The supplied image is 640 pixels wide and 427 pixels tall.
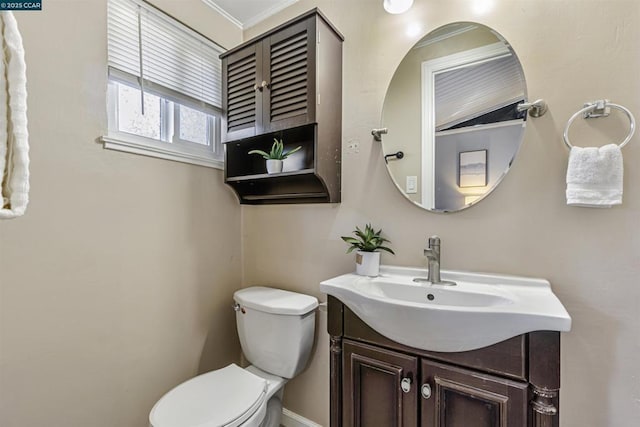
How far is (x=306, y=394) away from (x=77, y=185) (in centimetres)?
147

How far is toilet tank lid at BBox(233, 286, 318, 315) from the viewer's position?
4.53ft

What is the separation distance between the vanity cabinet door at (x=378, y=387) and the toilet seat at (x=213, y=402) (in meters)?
0.39

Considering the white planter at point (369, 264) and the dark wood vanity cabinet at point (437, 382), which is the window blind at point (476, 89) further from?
the dark wood vanity cabinet at point (437, 382)

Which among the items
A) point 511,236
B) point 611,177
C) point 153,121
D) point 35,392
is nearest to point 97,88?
point 153,121

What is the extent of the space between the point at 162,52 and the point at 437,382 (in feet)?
6.05

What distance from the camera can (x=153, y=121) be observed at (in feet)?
4.80

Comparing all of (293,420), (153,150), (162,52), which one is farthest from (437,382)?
(162,52)

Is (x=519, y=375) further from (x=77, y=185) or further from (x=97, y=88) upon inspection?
(x=97, y=88)

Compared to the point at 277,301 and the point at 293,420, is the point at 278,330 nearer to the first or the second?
the point at 277,301

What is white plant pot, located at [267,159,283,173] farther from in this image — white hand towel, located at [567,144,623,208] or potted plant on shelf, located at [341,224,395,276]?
white hand towel, located at [567,144,623,208]

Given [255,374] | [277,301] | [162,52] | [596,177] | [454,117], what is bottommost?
[255,374]

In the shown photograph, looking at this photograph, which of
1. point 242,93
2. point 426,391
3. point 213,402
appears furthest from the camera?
point 242,93

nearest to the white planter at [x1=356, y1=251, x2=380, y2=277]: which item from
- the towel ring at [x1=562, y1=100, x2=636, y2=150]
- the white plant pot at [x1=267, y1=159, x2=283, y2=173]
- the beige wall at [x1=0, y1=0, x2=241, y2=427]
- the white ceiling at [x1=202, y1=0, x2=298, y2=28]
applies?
the white plant pot at [x1=267, y1=159, x2=283, y2=173]

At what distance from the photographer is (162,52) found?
1.47 m
